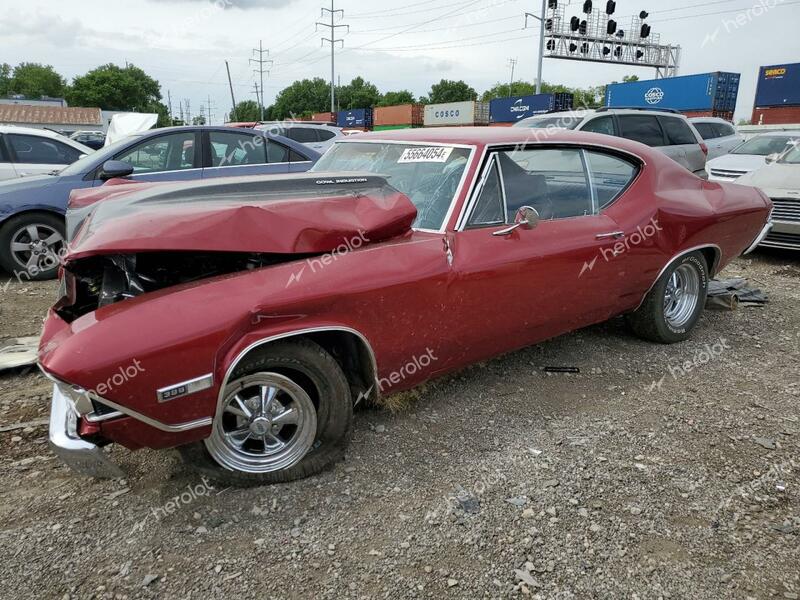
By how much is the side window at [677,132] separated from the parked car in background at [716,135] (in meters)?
3.64

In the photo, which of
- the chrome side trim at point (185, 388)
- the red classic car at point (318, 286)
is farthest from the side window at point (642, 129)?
the chrome side trim at point (185, 388)

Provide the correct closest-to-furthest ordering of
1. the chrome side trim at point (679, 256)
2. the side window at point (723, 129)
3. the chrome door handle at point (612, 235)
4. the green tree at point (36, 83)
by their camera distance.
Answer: the chrome door handle at point (612, 235) < the chrome side trim at point (679, 256) < the side window at point (723, 129) < the green tree at point (36, 83)

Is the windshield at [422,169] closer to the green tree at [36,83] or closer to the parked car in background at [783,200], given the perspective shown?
the parked car in background at [783,200]

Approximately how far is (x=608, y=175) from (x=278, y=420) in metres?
2.81

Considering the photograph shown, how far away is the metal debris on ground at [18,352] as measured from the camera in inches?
159

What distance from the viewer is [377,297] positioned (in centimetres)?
282

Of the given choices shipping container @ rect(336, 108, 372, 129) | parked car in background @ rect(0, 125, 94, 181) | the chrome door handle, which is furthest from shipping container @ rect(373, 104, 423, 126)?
the chrome door handle

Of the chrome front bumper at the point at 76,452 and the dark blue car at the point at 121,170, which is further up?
the dark blue car at the point at 121,170

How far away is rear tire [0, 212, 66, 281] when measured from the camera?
20.9ft

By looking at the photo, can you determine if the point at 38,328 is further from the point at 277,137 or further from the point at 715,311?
the point at 715,311

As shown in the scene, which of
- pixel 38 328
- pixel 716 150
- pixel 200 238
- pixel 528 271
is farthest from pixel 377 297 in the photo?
pixel 716 150

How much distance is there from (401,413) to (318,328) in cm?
105

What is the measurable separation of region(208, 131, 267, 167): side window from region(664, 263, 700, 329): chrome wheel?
5.20m

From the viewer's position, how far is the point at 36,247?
6504 millimetres
